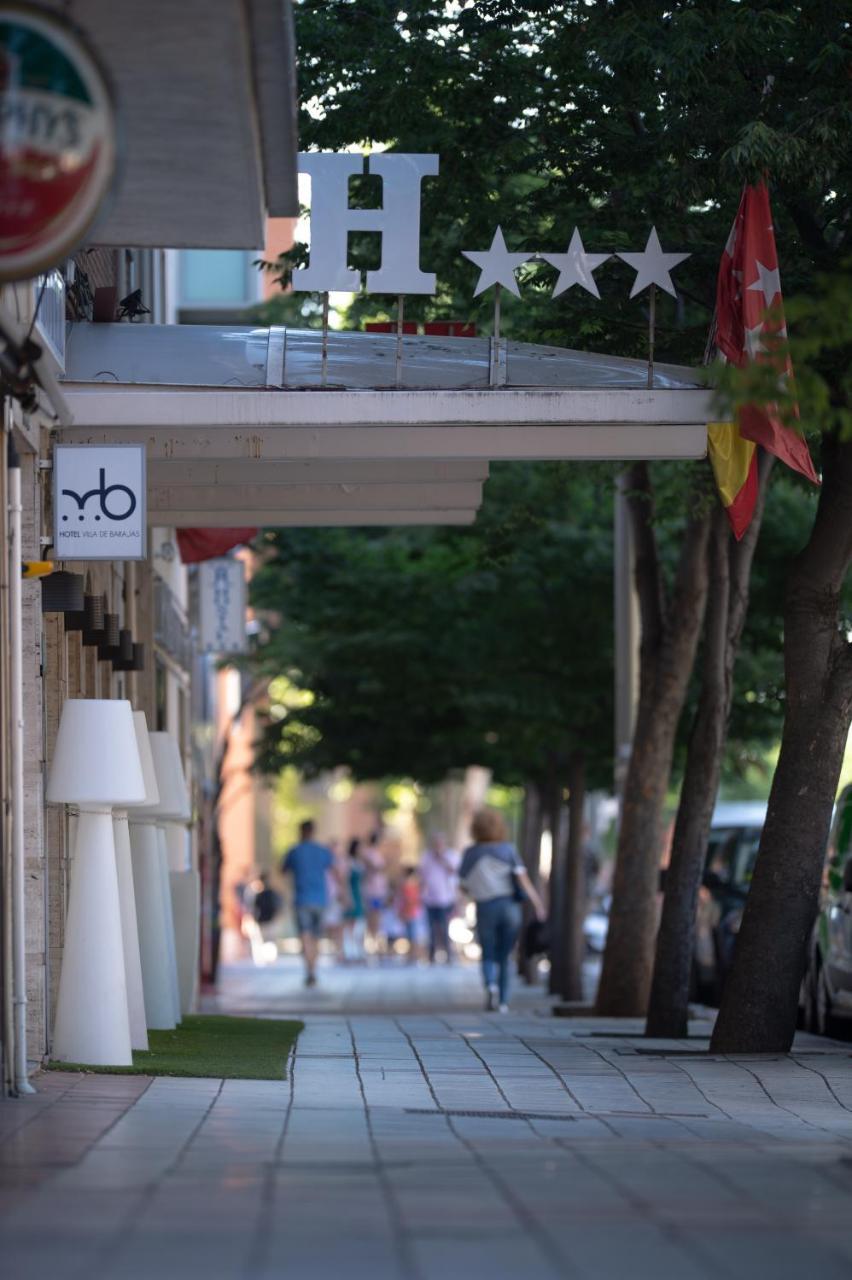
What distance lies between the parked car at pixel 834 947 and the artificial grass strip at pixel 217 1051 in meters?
3.84

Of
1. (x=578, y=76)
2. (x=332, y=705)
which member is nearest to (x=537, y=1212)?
(x=578, y=76)

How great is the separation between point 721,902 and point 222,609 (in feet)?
22.1

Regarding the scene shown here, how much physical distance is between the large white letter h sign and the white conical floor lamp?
386 centimetres

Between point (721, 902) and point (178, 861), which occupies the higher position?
point (178, 861)

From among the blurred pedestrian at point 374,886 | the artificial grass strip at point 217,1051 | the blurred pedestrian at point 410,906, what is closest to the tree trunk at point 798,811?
the artificial grass strip at point 217,1051

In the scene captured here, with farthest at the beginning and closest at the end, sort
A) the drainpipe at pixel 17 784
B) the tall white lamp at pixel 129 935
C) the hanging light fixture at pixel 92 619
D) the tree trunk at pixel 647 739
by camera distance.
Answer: the tree trunk at pixel 647 739, the hanging light fixture at pixel 92 619, the tall white lamp at pixel 129 935, the drainpipe at pixel 17 784

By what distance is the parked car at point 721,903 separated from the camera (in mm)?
23203

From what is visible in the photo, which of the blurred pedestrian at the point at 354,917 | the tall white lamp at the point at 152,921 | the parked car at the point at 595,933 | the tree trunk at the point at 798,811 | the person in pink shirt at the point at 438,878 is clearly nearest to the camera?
the tree trunk at the point at 798,811

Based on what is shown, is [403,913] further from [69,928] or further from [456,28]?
[69,928]

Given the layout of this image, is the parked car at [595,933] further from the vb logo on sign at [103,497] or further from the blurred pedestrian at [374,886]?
the vb logo on sign at [103,497]

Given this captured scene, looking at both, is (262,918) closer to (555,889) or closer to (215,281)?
(555,889)

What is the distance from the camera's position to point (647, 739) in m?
20.0

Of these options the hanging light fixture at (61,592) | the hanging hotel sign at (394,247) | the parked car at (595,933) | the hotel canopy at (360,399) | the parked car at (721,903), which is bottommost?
the parked car at (595,933)

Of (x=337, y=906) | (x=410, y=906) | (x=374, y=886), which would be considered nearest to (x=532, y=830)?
(x=374, y=886)
